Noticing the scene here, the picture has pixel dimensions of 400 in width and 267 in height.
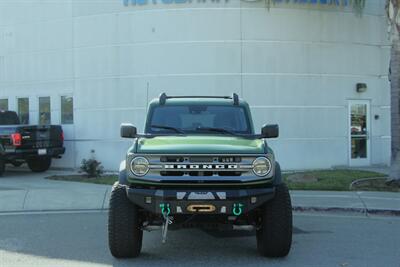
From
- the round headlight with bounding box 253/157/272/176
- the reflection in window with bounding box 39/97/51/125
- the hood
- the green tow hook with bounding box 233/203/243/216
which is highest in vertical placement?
the reflection in window with bounding box 39/97/51/125

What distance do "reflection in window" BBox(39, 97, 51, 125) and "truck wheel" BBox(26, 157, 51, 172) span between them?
1.80 m

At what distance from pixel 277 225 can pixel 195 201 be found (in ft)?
3.61

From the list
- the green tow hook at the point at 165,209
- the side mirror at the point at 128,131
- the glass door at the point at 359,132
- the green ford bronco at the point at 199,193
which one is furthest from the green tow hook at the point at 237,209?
the glass door at the point at 359,132

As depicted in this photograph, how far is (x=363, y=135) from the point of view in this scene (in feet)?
63.2

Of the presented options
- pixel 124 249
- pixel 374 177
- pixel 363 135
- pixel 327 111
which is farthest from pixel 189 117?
pixel 363 135

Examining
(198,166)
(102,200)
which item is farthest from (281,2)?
(198,166)

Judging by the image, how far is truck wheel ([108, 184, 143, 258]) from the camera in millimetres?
6988

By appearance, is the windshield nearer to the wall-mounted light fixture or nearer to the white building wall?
the white building wall

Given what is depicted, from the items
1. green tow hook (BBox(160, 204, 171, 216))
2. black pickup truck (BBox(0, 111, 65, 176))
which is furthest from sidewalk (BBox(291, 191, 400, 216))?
black pickup truck (BBox(0, 111, 65, 176))

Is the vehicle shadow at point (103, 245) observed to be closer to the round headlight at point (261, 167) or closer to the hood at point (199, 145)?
the round headlight at point (261, 167)

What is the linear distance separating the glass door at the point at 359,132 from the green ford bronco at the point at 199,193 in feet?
40.4

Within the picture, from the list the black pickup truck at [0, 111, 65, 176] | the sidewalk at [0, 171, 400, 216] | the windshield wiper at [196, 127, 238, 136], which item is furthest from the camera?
the black pickup truck at [0, 111, 65, 176]

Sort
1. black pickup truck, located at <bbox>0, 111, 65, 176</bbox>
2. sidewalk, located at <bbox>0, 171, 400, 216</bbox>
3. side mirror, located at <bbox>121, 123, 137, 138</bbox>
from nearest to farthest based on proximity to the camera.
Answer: side mirror, located at <bbox>121, 123, 137, 138</bbox>
sidewalk, located at <bbox>0, 171, 400, 216</bbox>
black pickup truck, located at <bbox>0, 111, 65, 176</bbox>

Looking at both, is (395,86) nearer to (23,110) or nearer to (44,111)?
(44,111)
